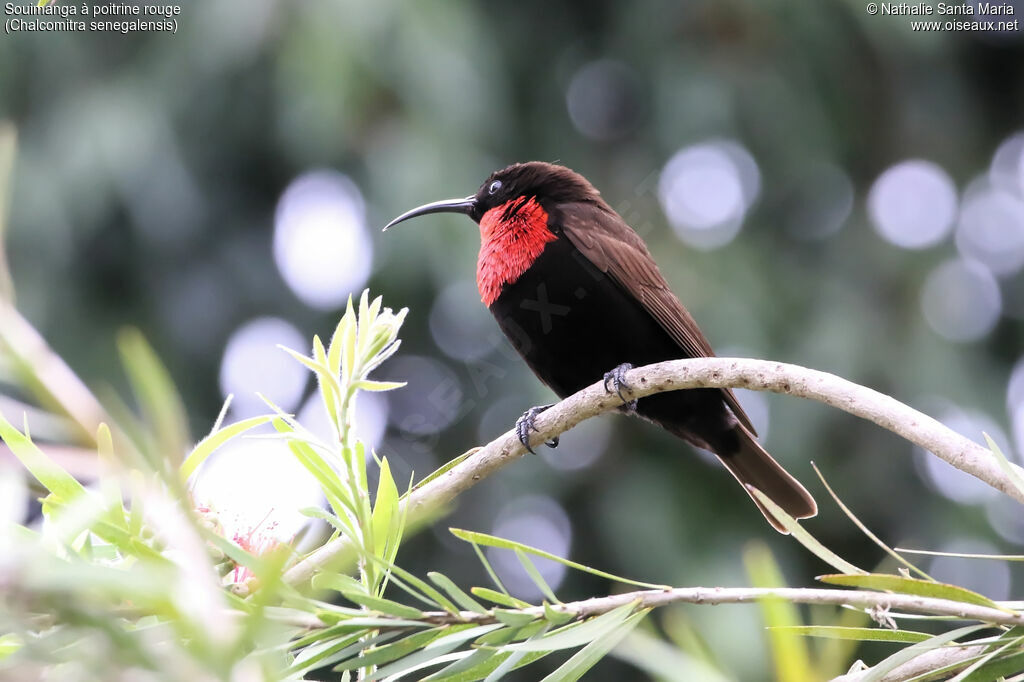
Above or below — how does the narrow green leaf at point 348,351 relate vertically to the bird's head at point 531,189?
below

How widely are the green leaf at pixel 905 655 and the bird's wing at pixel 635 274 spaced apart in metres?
2.17

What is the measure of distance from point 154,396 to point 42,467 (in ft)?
1.37

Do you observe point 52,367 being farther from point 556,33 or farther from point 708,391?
point 556,33

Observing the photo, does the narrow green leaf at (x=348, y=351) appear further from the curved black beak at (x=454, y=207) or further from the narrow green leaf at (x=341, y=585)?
the curved black beak at (x=454, y=207)

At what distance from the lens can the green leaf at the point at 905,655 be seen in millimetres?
926

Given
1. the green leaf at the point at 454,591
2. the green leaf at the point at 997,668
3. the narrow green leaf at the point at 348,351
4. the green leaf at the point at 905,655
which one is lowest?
the green leaf at the point at 997,668

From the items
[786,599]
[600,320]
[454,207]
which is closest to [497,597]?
[786,599]

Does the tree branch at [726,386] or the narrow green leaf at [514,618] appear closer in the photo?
→ the narrow green leaf at [514,618]

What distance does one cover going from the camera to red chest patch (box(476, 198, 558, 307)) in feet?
10.6

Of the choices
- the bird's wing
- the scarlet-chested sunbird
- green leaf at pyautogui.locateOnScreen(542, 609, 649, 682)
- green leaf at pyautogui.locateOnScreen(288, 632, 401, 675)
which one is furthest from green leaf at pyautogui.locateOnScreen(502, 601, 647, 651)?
the bird's wing

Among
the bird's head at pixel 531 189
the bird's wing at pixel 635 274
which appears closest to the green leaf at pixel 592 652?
the bird's wing at pixel 635 274

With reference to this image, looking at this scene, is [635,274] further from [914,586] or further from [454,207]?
[914,586]

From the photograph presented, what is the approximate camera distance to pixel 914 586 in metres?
0.92

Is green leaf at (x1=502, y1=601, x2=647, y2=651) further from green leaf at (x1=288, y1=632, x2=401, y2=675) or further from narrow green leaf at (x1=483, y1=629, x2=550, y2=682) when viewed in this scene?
green leaf at (x1=288, y1=632, x2=401, y2=675)
